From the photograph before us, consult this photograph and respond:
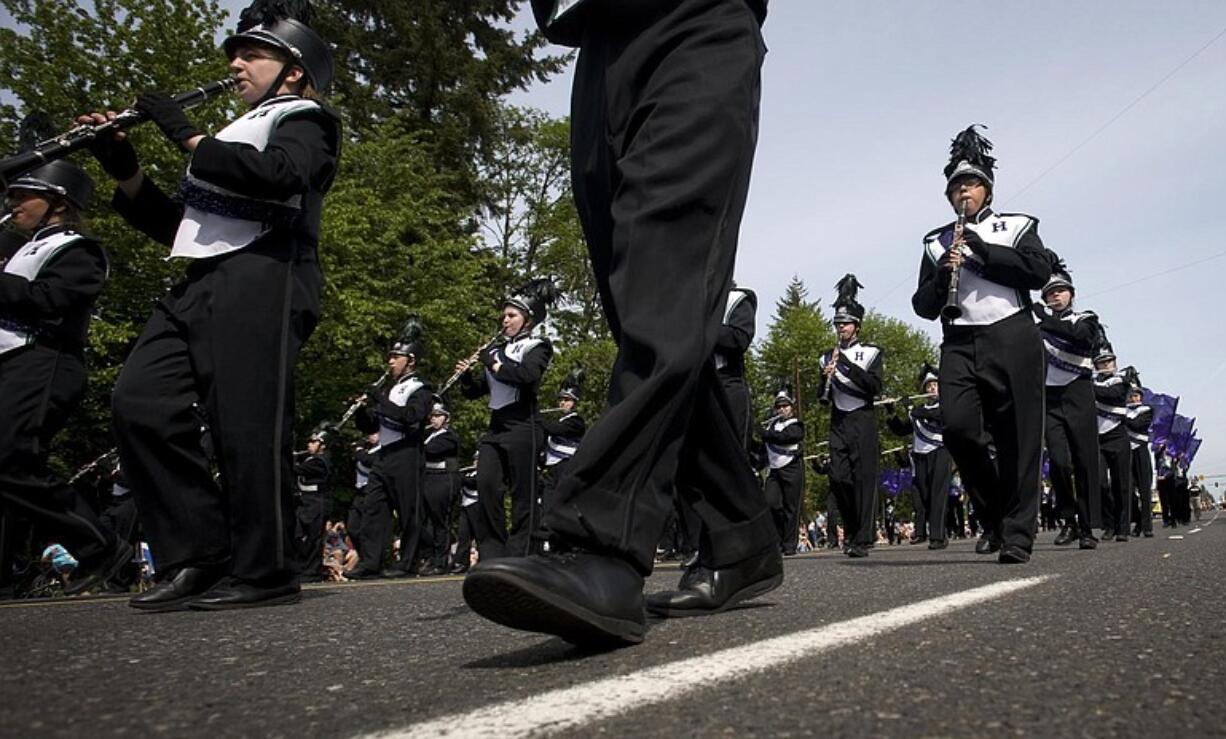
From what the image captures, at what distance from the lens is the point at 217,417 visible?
3.70 meters

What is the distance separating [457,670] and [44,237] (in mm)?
4816

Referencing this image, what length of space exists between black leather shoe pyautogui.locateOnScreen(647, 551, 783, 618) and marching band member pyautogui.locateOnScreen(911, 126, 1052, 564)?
10.3 feet

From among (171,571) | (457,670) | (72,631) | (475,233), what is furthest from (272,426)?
(475,233)

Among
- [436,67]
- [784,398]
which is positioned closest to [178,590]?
[784,398]

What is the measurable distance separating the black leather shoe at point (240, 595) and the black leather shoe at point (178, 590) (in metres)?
0.09

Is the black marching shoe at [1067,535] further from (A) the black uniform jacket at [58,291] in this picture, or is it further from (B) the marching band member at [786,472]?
(A) the black uniform jacket at [58,291]

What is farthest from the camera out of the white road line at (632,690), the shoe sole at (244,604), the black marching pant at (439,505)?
the black marching pant at (439,505)

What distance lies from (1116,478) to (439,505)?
8.17 metres

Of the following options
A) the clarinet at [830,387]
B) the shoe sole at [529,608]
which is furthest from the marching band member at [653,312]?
the clarinet at [830,387]

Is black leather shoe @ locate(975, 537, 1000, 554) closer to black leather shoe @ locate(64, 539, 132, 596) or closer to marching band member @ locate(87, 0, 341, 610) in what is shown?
marching band member @ locate(87, 0, 341, 610)

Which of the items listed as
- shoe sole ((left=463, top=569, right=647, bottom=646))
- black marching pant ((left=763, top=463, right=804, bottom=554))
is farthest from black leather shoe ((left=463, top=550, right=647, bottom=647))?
black marching pant ((left=763, top=463, right=804, bottom=554))

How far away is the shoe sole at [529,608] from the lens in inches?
71.6

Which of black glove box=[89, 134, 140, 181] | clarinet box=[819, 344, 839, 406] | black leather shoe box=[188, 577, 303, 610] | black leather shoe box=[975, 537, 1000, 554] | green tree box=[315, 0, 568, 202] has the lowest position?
black leather shoe box=[188, 577, 303, 610]

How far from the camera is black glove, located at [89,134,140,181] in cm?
411
